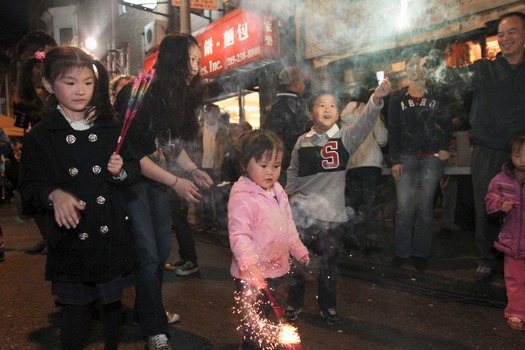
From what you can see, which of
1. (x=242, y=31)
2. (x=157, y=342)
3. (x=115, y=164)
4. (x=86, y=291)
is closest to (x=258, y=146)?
(x=115, y=164)

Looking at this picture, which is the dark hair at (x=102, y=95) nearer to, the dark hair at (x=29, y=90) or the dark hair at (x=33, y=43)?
the dark hair at (x=29, y=90)

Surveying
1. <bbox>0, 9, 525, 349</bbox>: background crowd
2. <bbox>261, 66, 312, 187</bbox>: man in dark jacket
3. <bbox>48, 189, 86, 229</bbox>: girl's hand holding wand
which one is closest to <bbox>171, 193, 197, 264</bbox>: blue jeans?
<bbox>0, 9, 525, 349</bbox>: background crowd

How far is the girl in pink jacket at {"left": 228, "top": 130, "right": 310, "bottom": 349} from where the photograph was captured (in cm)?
266

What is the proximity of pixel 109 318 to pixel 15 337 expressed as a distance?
1.28 metres

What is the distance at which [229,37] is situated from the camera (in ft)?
35.4

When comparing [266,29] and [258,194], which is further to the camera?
[266,29]

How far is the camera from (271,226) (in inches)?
109

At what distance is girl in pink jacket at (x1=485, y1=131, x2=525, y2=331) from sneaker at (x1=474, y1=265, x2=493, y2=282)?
637 mm

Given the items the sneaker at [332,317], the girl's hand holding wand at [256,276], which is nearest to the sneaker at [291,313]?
the sneaker at [332,317]

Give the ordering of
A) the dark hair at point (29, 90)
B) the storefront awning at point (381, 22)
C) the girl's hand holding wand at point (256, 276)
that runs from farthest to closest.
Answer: the storefront awning at point (381, 22) < the dark hair at point (29, 90) < the girl's hand holding wand at point (256, 276)

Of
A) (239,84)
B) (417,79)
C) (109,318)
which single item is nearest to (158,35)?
(239,84)

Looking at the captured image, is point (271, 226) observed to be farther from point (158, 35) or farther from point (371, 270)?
point (158, 35)

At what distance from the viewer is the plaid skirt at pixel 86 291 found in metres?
2.33

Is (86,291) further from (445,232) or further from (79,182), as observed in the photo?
(445,232)
